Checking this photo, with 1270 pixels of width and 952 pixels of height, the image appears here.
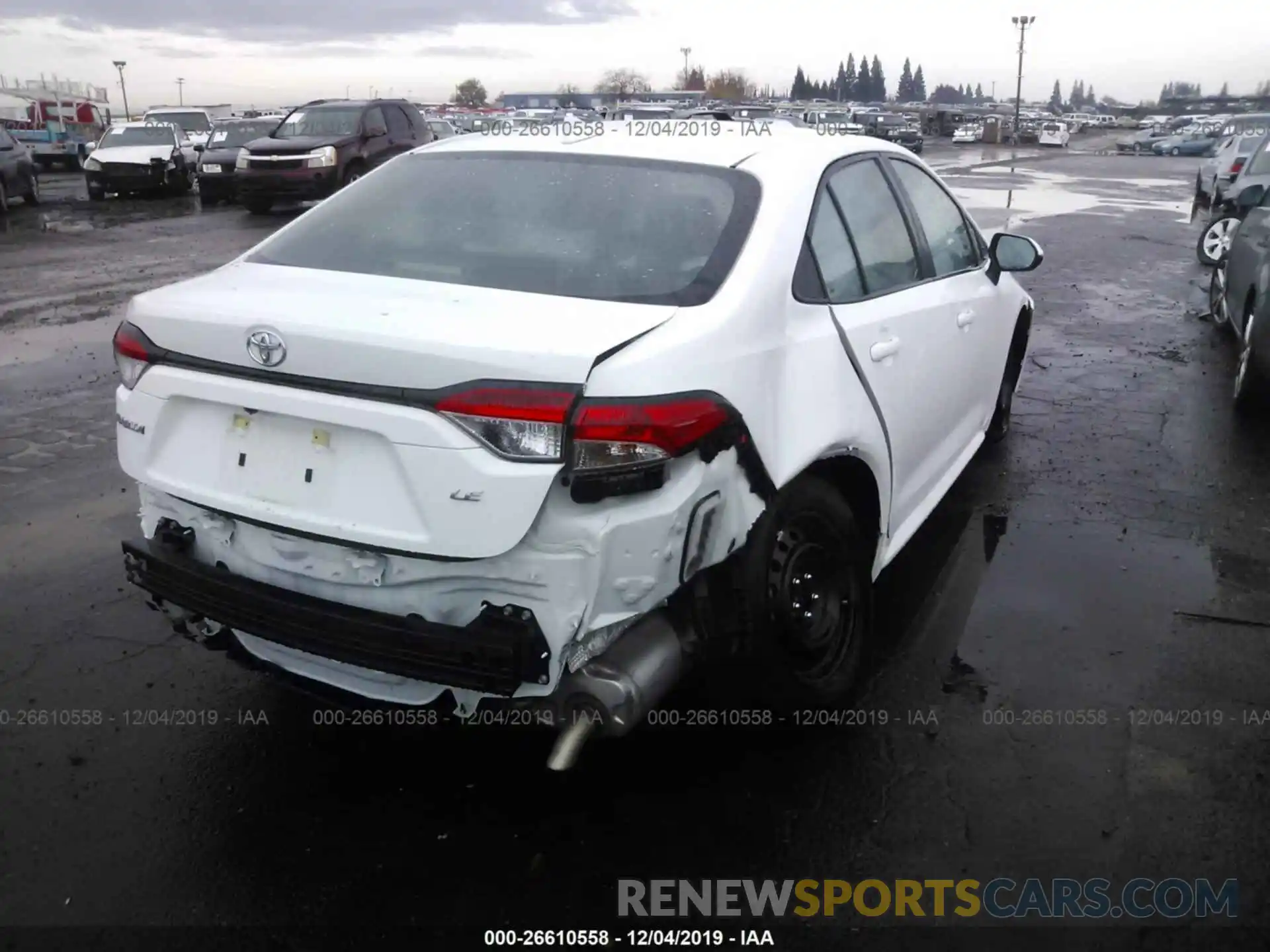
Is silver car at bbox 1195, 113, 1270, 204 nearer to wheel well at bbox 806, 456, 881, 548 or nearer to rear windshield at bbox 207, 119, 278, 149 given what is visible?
wheel well at bbox 806, 456, 881, 548

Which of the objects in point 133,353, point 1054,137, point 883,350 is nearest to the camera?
point 133,353

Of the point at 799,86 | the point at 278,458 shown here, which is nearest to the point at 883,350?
the point at 278,458

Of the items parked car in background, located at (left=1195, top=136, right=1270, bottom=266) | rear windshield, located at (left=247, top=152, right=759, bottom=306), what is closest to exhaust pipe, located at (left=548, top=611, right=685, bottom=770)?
rear windshield, located at (left=247, top=152, right=759, bottom=306)

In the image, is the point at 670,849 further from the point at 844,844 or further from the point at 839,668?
the point at 839,668

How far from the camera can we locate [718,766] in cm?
323

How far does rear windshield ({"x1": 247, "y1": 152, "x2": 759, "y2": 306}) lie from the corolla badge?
0.52 meters

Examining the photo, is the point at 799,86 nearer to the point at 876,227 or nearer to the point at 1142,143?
the point at 1142,143

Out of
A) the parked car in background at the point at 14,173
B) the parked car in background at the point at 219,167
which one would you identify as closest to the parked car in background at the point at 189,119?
the parked car in background at the point at 219,167

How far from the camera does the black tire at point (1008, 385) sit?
19.4 feet

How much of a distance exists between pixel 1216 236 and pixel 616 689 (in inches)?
418

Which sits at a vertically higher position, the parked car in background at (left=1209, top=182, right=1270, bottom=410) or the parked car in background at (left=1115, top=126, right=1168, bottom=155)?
the parked car in background at (left=1115, top=126, right=1168, bottom=155)

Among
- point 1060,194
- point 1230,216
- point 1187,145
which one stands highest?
point 1187,145

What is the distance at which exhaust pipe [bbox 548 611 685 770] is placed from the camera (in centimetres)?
253

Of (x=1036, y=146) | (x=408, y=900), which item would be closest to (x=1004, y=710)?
(x=408, y=900)
